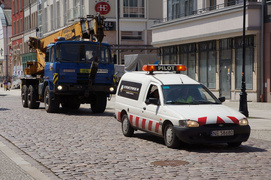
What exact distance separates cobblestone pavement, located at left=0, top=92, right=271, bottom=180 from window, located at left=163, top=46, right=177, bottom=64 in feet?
80.6

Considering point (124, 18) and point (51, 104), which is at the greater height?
point (124, 18)

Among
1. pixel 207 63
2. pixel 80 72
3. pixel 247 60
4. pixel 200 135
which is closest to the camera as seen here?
pixel 200 135

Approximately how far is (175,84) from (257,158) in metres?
3.36

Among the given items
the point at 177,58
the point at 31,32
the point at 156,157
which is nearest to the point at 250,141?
the point at 156,157

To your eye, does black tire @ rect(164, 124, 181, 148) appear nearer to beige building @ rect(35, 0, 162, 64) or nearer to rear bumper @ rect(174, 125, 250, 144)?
rear bumper @ rect(174, 125, 250, 144)

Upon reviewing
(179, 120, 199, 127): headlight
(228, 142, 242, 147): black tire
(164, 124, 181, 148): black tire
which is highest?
(179, 120, 199, 127): headlight

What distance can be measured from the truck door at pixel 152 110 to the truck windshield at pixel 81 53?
9.81 m

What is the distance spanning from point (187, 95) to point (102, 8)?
141 ft

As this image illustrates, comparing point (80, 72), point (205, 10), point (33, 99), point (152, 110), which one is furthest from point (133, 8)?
point (152, 110)

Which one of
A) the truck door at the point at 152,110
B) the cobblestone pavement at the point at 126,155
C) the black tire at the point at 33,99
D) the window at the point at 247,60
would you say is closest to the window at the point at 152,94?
the truck door at the point at 152,110

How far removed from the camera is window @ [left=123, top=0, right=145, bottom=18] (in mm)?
57094

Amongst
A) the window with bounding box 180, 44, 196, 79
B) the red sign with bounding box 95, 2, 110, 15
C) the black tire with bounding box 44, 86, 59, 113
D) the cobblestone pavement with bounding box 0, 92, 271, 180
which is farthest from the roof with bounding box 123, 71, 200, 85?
the red sign with bounding box 95, 2, 110, 15

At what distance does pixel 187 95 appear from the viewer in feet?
43.1

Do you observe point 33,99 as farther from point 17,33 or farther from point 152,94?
point 17,33
